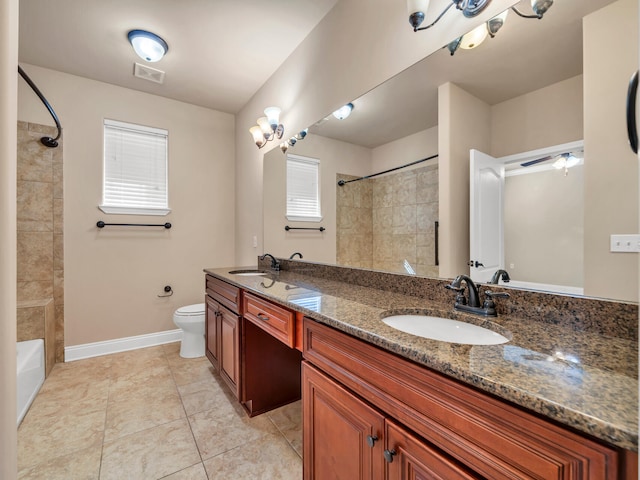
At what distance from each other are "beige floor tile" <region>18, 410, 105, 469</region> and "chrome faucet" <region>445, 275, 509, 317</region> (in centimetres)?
195

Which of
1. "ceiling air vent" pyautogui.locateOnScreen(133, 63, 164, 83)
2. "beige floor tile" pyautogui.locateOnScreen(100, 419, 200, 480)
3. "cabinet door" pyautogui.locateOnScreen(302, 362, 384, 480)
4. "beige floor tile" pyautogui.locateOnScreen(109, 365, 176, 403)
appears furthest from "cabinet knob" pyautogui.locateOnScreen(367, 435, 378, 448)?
"ceiling air vent" pyautogui.locateOnScreen(133, 63, 164, 83)

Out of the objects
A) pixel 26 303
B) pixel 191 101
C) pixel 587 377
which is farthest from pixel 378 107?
pixel 26 303

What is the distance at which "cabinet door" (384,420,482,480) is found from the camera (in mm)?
625

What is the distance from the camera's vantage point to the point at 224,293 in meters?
1.97

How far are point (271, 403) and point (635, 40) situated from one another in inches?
85.6

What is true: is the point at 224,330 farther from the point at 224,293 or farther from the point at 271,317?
the point at 271,317

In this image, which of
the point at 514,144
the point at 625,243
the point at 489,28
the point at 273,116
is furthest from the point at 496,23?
the point at 273,116

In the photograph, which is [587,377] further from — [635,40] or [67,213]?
[67,213]

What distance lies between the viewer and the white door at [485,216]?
3.51 ft

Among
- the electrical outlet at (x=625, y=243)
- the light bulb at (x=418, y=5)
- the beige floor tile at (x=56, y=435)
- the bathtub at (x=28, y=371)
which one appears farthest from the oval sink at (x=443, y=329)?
the bathtub at (x=28, y=371)

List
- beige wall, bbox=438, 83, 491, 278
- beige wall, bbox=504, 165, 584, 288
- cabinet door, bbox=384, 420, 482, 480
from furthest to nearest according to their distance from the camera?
beige wall, bbox=438, 83, 491, 278, beige wall, bbox=504, 165, 584, 288, cabinet door, bbox=384, 420, 482, 480

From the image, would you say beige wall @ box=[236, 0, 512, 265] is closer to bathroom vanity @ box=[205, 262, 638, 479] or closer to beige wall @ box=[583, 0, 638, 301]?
beige wall @ box=[583, 0, 638, 301]

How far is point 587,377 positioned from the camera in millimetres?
546

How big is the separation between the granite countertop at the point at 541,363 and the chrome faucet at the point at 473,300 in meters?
0.04
